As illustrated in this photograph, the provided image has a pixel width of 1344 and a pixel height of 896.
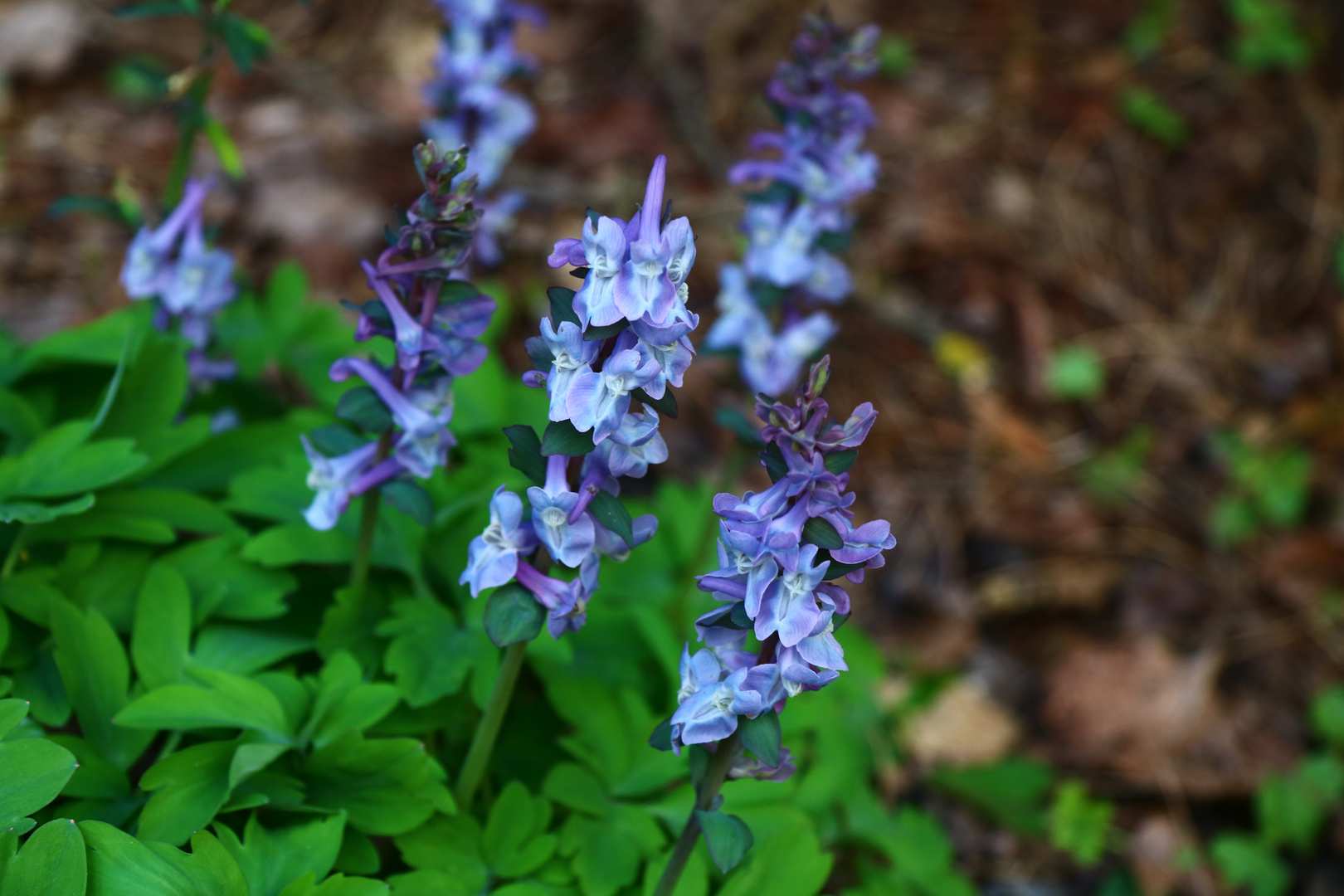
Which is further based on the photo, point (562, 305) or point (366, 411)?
point (366, 411)

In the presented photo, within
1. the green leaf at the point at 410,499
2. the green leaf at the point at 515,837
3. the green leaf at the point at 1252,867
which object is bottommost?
the green leaf at the point at 1252,867

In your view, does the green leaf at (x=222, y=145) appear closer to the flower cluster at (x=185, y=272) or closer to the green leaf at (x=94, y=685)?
the flower cluster at (x=185, y=272)

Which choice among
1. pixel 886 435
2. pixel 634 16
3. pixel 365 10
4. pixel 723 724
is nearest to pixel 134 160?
pixel 365 10

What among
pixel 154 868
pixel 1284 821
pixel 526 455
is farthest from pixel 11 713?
pixel 1284 821

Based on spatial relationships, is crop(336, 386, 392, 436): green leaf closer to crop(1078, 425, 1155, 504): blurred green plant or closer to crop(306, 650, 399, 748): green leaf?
crop(306, 650, 399, 748): green leaf

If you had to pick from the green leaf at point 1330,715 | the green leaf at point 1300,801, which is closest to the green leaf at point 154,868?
the green leaf at point 1300,801

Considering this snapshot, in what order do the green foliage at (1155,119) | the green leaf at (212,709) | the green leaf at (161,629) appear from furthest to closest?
the green foliage at (1155,119), the green leaf at (161,629), the green leaf at (212,709)

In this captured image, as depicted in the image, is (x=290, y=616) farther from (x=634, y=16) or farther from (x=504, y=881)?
(x=634, y=16)

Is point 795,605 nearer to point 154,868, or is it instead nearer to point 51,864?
point 154,868
